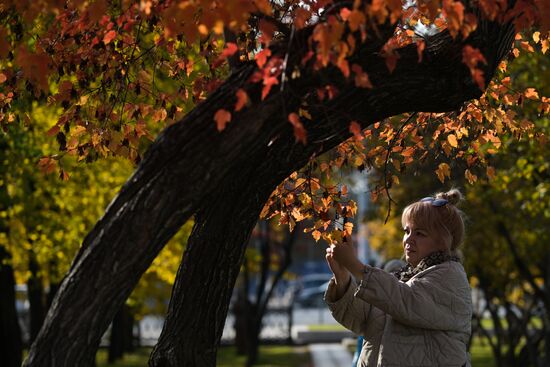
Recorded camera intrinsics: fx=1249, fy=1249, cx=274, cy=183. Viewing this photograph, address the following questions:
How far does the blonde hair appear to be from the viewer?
231 inches

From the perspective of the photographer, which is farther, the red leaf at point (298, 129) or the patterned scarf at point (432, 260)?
the patterned scarf at point (432, 260)

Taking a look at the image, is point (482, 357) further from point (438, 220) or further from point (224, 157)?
point (224, 157)

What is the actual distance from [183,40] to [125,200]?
261 centimetres

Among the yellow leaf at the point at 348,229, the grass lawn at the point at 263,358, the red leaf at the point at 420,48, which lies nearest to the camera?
the red leaf at the point at 420,48

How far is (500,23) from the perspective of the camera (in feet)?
18.1

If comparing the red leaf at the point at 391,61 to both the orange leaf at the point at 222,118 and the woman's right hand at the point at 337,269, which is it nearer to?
the orange leaf at the point at 222,118

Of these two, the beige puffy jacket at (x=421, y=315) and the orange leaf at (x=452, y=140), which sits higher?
the orange leaf at (x=452, y=140)

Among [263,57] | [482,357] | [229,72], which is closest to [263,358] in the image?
[482,357]

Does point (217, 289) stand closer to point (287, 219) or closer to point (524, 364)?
point (287, 219)

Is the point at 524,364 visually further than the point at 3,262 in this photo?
Yes

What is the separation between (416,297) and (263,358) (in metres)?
21.7

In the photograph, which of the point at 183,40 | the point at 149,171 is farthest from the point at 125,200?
the point at 183,40

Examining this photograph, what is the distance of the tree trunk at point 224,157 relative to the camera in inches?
203

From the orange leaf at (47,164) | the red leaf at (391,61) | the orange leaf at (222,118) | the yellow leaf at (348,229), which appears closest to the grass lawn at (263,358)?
the orange leaf at (47,164)
